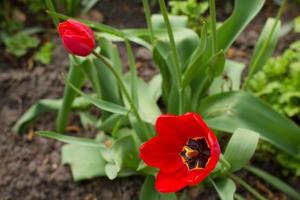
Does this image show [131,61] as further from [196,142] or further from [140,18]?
[140,18]

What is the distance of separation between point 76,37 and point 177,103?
2.09ft

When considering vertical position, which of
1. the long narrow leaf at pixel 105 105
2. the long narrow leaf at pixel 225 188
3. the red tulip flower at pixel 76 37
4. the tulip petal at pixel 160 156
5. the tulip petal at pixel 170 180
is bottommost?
the long narrow leaf at pixel 225 188

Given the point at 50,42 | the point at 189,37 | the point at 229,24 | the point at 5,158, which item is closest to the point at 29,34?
the point at 50,42

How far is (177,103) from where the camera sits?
6.42 ft

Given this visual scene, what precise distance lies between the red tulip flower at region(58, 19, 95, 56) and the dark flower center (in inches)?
16.2

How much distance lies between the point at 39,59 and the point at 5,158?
21.8 inches

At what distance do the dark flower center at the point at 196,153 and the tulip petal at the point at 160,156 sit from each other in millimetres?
26

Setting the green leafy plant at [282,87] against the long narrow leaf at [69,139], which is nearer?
the long narrow leaf at [69,139]

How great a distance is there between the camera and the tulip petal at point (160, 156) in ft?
5.06

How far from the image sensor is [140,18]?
9.09 feet

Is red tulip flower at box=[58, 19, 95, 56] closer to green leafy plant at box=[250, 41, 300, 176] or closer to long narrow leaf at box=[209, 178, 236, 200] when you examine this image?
long narrow leaf at box=[209, 178, 236, 200]

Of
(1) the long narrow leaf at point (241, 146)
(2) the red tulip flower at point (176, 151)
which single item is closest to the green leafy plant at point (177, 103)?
(1) the long narrow leaf at point (241, 146)

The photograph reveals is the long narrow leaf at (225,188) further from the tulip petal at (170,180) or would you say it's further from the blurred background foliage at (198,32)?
the blurred background foliage at (198,32)

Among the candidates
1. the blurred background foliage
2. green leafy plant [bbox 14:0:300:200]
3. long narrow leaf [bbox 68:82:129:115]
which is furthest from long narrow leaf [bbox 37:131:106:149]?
the blurred background foliage
